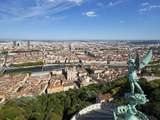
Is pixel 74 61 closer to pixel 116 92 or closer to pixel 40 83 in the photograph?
pixel 40 83

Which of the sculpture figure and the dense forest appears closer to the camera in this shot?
the sculpture figure

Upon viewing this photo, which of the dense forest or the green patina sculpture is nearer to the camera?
the green patina sculpture

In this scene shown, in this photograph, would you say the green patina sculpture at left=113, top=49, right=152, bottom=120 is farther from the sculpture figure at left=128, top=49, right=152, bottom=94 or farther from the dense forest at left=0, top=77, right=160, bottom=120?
the dense forest at left=0, top=77, right=160, bottom=120

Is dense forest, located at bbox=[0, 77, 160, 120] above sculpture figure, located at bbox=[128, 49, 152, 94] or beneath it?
beneath

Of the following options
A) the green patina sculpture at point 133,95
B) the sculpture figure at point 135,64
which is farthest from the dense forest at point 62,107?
the sculpture figure at point 135,64

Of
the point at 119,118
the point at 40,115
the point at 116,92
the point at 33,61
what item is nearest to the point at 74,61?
the point at 33,61

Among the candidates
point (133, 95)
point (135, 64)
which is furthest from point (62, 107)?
point (135, 64)

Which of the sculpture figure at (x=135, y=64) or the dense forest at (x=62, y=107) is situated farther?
the dense forest at (x=62, y=107)

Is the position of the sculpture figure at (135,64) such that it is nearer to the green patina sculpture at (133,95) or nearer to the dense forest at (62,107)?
the green patina sculpture at (133,95)

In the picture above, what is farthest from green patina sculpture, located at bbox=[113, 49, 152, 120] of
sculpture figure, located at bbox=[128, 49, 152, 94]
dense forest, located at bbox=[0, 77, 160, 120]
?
dense forest, located at bbox=[0, 77, 160, 120]

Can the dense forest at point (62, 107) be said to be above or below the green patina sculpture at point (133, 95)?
below

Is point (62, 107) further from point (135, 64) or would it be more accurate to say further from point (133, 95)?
point (135, 64)

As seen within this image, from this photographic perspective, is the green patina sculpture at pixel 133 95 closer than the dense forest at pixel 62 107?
Yes
